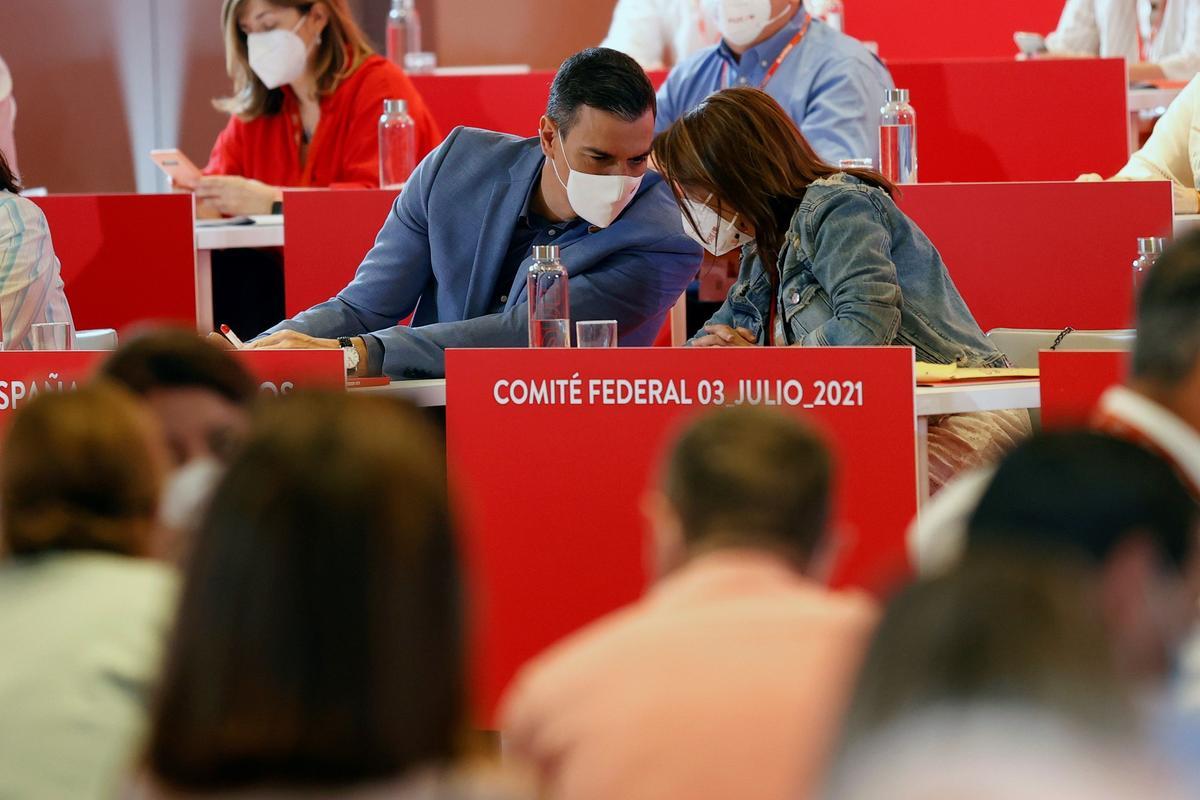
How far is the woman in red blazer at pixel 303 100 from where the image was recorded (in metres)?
5.62

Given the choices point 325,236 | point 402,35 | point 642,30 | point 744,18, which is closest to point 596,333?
point 325,236

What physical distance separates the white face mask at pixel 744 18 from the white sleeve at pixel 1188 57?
2.28m

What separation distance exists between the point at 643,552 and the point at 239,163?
340 centimetres

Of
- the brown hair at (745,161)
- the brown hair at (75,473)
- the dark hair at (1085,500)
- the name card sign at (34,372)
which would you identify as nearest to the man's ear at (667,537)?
the dark hair at (1085,500)

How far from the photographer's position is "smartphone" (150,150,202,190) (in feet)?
18.1

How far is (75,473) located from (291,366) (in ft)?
4.68

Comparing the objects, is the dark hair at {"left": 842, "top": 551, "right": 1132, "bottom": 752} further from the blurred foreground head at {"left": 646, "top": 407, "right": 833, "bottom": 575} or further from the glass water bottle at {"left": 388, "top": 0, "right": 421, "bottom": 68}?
the glass water bottle at {"left": 388, "top": 0, "right": 421, "bottom": 68}

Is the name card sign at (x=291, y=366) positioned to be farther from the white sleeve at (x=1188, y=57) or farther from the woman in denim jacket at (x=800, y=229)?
the white sleeve at (x=1188, y=57)

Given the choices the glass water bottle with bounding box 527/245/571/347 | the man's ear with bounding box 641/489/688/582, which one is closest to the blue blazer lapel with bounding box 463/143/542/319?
the glass water bottle with bounding box 527/245/571/347

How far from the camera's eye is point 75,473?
5.37 ft

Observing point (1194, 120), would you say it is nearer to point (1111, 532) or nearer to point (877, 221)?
point (877, 221)

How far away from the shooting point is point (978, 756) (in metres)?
0.96

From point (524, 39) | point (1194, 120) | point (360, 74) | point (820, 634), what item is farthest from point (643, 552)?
point (524, 39)

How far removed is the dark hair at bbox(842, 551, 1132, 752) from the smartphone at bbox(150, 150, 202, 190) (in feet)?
15.6
